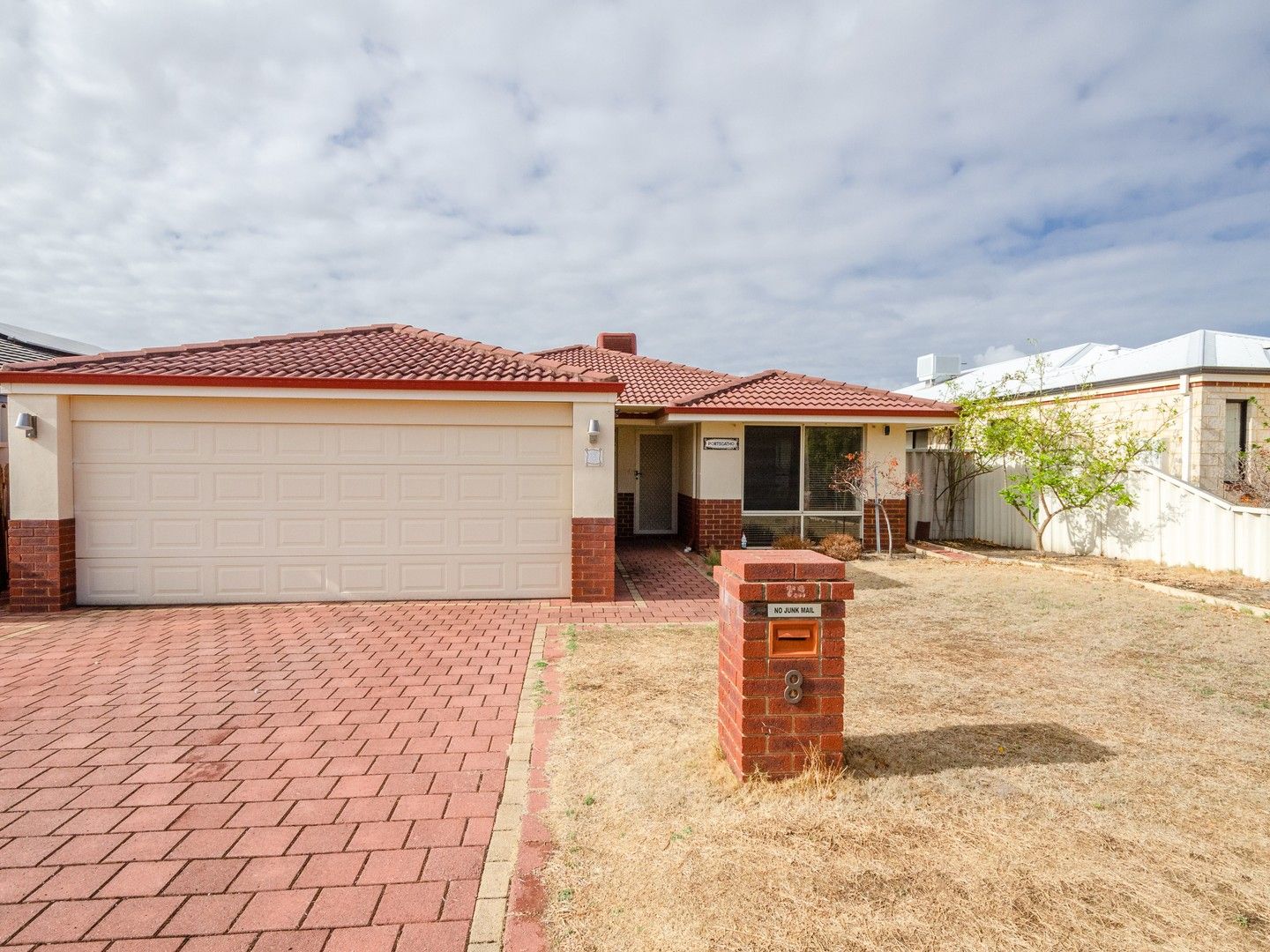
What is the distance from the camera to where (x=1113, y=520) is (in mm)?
A: 11852

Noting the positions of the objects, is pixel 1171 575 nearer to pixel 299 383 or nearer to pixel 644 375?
pixel 644 375

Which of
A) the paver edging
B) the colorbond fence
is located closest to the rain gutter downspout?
the colorbond fence

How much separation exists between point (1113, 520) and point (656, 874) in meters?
12.1

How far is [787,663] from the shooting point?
375 centimetres

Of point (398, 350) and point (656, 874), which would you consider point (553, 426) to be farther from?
point (656, 874)

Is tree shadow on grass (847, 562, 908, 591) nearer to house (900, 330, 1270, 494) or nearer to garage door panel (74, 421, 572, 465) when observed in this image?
garage door panel (74, 421, 572, 465)

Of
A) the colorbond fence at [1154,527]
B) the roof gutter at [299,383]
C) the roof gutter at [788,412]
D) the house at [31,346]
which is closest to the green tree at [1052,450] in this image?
the colorbond fence at [1154,527]

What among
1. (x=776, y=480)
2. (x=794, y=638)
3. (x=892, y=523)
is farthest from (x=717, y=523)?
(x=794, y=638)

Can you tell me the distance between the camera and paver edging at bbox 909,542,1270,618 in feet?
26.4

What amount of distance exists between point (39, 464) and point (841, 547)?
1159cm

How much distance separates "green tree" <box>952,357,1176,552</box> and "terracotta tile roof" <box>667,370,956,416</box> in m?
0.80

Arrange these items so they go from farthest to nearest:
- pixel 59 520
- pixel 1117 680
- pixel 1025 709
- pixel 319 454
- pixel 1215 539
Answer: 1. pixel 1215 539
2. pixel 319 454
3. pixel 59 520
4. pixel 1117 680
5. pixel 1025 709

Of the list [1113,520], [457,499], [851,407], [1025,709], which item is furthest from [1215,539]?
[457,499]

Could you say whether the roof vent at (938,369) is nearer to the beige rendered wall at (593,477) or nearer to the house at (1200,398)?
the house at (1200,398)
